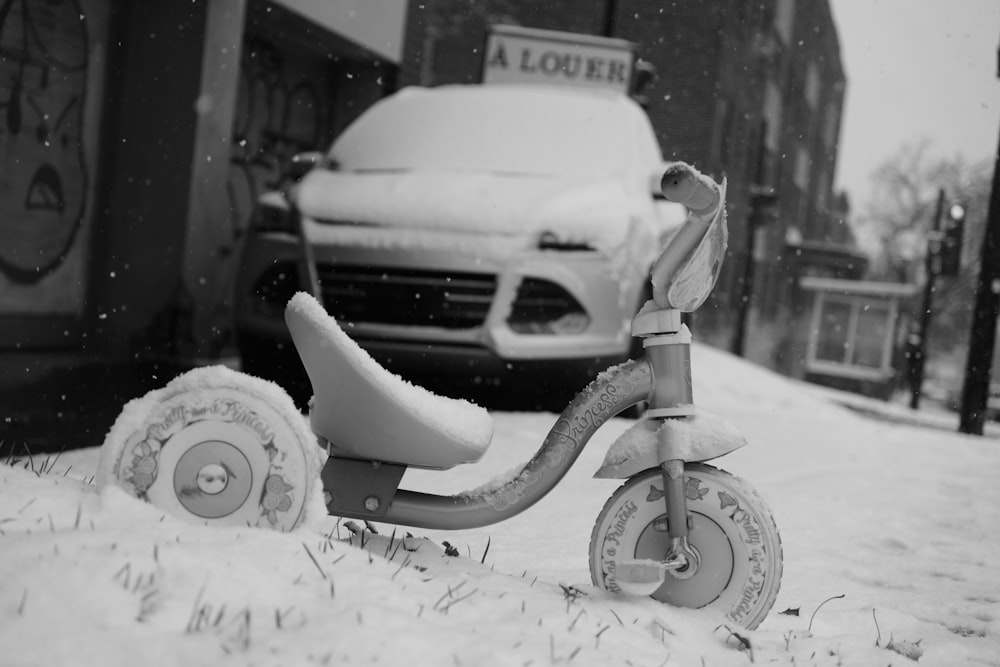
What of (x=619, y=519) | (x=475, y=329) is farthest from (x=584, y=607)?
(x=475, y=329)

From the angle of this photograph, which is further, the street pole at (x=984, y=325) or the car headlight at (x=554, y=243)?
the street pole at (x=984, y=325)

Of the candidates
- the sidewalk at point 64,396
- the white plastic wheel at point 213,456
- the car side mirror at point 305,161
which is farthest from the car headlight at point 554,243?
the white plastic wheel at point 213,456

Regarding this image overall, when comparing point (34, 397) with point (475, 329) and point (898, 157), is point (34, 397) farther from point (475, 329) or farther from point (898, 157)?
point (898, 157)

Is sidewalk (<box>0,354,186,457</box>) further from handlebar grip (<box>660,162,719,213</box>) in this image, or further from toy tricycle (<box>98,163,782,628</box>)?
handlebar grip (<box>660,162,719,213</box>)

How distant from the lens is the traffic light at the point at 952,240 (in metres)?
14.1

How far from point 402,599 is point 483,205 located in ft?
10.3

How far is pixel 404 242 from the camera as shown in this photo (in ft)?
16.5

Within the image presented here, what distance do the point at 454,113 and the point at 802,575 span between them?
12.4 feet

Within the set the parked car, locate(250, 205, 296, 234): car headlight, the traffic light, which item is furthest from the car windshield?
the traffic light

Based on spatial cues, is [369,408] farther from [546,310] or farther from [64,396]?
[64,396]

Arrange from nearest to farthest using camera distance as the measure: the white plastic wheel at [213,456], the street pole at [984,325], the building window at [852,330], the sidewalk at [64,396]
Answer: the white plastic wheel at [213,456] < the sidewalk at [64,396] < the street pole at [984,325] < the building window at [852,330]

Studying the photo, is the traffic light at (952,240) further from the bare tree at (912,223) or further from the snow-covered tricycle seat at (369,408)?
the bare tree at (912,223)

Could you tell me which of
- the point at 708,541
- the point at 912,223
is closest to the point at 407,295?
the point at 708,541

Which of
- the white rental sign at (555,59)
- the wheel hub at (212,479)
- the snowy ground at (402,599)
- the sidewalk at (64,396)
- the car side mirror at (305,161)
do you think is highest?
the white rental sign at (555,59)
